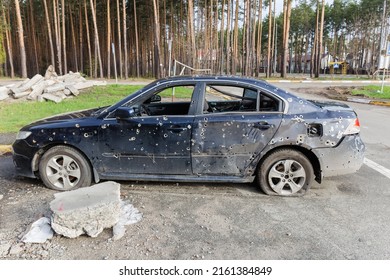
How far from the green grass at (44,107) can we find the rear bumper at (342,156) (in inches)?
285

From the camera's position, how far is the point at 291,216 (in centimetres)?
383

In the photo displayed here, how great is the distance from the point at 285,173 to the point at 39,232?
3.07m

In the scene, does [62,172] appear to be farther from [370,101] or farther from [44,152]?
[370,101]

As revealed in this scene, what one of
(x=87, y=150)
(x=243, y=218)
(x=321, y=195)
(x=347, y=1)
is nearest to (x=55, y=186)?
(x=87, y=150)

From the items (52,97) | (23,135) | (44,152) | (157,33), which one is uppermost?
(157,33)

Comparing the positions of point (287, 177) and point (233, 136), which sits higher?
point (233, 136)

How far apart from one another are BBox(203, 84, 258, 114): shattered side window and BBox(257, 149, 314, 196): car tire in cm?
76

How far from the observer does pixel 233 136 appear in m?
4.27

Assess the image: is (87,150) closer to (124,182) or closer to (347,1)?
(124,182)

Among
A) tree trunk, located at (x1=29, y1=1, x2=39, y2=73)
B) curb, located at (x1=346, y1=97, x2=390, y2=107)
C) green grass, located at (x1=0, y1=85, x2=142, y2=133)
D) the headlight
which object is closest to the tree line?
tree trunk, located at (x1=29, y1=1, x2=39, y2=73)

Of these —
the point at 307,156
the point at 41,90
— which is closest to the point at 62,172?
the point at 307,156

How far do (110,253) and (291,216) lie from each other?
212 cm

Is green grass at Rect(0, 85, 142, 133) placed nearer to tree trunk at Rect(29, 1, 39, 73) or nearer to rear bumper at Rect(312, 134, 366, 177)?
rear bumper at Rect(312, 134, 366, 177)

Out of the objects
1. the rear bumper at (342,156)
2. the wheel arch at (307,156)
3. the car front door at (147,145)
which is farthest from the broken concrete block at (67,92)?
the rear bumper at (342,156)
